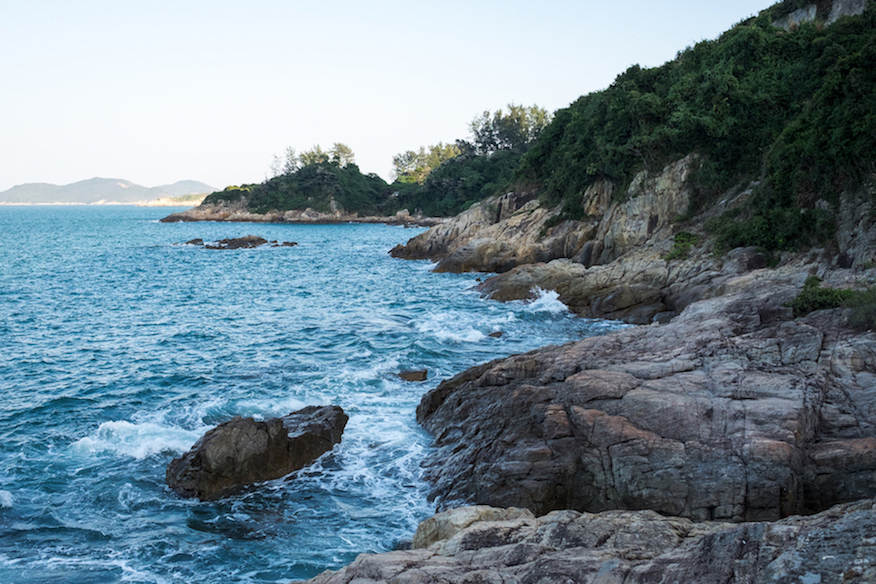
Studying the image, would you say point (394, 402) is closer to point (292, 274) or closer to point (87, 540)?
point (87, 540)

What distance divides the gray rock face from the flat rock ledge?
243 centimetres

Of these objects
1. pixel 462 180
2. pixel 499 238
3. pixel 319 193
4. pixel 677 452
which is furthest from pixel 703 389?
pixel 319 193

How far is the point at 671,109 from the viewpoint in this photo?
36344 mm

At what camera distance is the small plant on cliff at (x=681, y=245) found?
29.1 meters

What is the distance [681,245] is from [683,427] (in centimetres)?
2024

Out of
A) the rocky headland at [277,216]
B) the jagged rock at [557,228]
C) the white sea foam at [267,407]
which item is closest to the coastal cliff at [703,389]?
the jagged rock at [557,228]

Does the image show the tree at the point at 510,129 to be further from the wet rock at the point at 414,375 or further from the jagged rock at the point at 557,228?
the wet rock at the point at 414,375

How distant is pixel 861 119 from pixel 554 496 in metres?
18.9

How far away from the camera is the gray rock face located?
10242mm

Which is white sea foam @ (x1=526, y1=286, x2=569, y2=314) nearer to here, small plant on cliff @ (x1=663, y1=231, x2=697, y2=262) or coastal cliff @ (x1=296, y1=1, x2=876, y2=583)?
coastal cliff @ (x1=296, y1=1, x2=876, y2=583)

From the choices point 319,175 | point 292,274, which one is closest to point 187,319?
point 292,274

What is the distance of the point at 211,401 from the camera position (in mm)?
19000

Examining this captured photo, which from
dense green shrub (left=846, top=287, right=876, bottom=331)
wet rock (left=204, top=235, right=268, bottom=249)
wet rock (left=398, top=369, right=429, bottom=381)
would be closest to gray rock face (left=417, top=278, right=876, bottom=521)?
dense green shrub (left=846, top=287, right=876, bottom=331)

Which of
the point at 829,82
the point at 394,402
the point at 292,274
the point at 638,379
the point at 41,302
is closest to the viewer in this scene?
the point at 638,379
